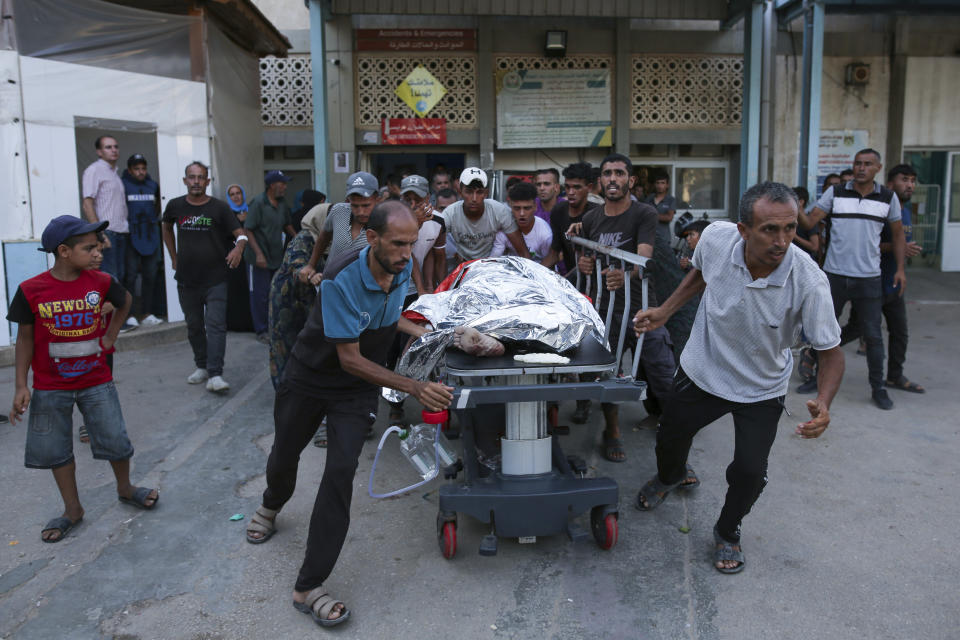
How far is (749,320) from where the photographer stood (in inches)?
131

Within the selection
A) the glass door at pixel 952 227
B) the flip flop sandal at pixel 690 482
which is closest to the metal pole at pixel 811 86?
the glass door at pixel 952 227

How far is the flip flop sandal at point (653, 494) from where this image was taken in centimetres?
404

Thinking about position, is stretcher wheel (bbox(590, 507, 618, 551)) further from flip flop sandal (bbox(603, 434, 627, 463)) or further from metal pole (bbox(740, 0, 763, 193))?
metal pole (bbox(740, 0, 763, 193))

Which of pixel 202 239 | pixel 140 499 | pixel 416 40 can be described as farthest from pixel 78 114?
pixel 140 499

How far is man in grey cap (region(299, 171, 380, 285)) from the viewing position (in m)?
4.78

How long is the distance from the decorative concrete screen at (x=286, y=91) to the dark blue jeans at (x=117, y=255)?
4.44 meters

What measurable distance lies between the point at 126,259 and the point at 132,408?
308 cm

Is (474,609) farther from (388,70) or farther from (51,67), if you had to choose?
(388,70)

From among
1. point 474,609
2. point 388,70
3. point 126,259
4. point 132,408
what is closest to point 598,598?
point 474,609

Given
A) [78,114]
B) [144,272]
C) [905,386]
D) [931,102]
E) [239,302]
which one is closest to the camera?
[905,386]

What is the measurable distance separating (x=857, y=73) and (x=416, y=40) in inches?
277

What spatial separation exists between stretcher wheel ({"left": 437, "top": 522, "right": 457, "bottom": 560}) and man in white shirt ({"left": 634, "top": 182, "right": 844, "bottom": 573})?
114 centimetres

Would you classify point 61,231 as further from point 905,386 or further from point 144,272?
point 905,386

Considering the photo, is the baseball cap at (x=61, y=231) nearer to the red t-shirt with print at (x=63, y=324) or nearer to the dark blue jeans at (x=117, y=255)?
the red t-shirt with print at (x=63, y=324)
